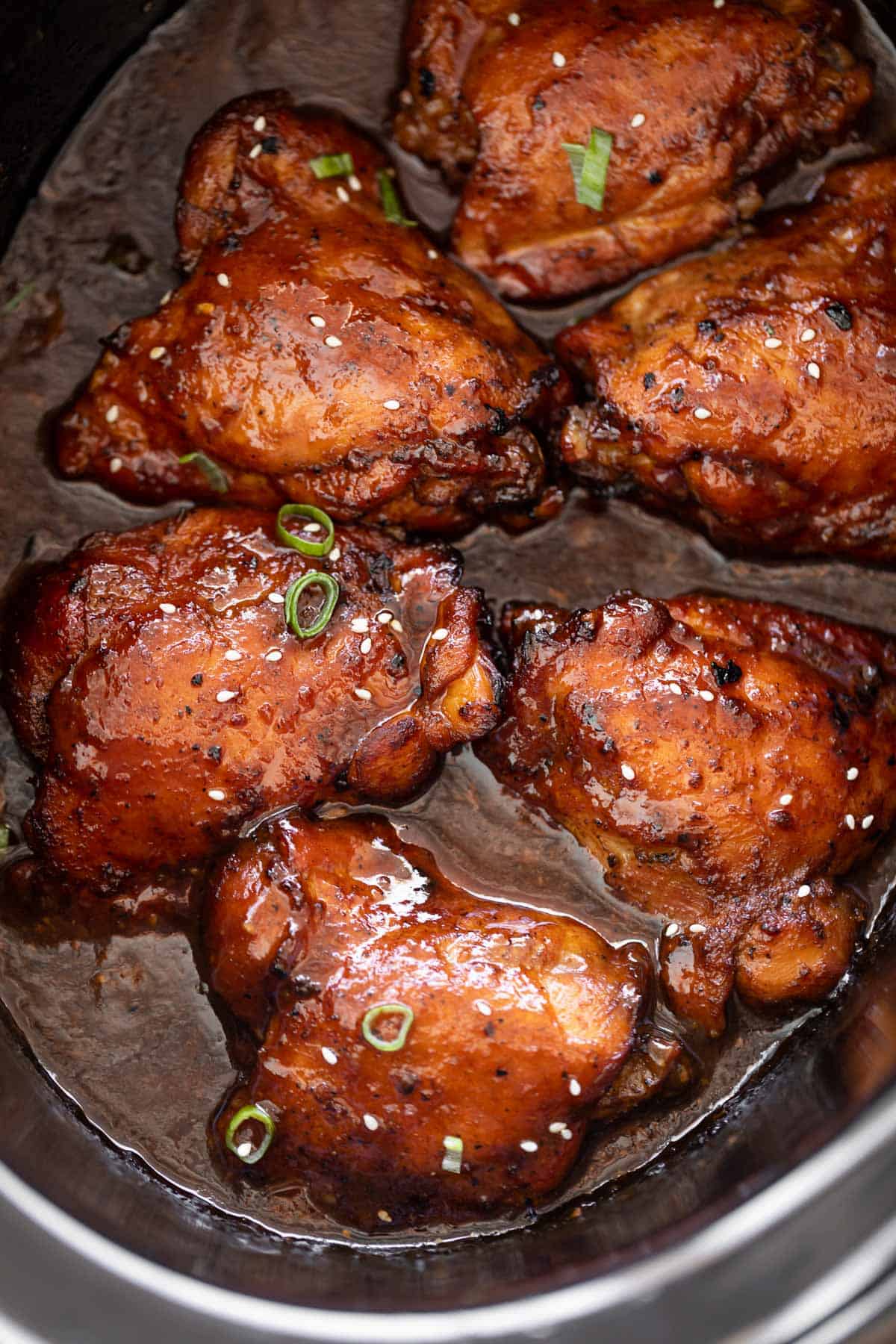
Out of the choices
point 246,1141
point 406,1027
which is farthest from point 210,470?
point 246,1141

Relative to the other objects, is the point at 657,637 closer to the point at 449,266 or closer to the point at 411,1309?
the point at 449,266

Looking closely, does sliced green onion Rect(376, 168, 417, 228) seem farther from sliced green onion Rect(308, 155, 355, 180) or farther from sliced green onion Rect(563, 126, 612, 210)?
sliced green onion Rect(563, 126, 612, 210)

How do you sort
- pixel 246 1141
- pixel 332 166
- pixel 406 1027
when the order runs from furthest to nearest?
pixel 332 166, pixel 246 1141, pixel 406 1027

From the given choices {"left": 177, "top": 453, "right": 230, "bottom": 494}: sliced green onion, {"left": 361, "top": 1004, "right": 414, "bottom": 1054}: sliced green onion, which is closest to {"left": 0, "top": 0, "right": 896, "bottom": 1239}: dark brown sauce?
{"left": 177, "top": 453, "right": 230, "bottom": 494}: sliced green onion

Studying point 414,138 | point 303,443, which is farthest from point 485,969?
point 414,138

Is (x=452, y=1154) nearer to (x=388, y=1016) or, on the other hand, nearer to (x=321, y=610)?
(x=388, y=1016)

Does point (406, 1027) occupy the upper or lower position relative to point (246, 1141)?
upper
